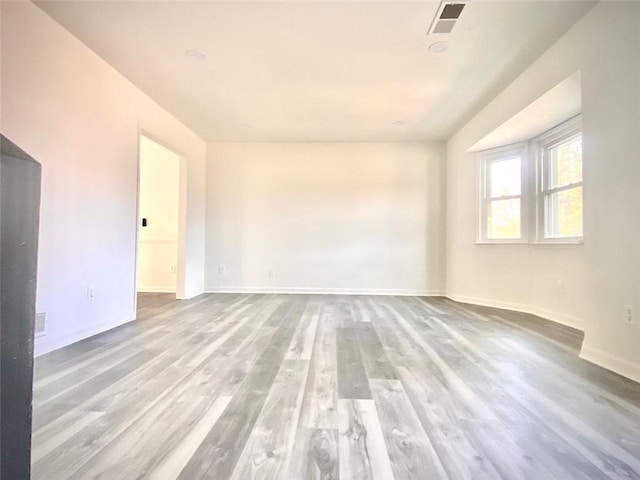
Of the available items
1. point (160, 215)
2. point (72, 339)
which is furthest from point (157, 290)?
point (72, 339)

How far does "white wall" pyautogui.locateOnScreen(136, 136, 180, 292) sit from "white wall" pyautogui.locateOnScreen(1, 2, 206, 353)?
182 centimetres

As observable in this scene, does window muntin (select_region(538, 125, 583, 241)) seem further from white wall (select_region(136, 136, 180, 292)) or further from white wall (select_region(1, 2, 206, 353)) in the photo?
white wall (select_region(136, 136, 180, 292))

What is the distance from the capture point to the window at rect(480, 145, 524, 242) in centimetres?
389

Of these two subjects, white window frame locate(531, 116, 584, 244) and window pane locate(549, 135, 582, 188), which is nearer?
window pane locate(549, 135, 582, 188)

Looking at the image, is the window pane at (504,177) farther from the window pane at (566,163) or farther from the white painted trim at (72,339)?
the white painted trim at (72,339)

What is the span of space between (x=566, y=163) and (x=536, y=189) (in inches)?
16.5

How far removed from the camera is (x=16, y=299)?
64 cm

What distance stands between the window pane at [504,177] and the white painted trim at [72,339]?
4.78 meters

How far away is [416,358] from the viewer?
6.98ft

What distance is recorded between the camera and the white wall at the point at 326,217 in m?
4.98

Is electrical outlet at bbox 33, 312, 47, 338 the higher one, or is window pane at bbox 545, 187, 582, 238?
window pane at bbox 545, 187, 582, 238

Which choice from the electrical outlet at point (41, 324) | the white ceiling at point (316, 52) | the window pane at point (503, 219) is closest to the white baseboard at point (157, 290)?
the white ceiling at point (316, 52)

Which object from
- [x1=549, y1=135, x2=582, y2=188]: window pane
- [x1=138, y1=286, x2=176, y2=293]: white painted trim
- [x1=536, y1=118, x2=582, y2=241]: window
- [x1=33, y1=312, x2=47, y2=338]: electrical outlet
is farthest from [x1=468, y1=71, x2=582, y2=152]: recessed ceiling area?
[x1=138, y1=286, x2=176, y2=293]: white painted trim

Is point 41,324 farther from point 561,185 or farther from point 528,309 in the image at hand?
point 561,185
